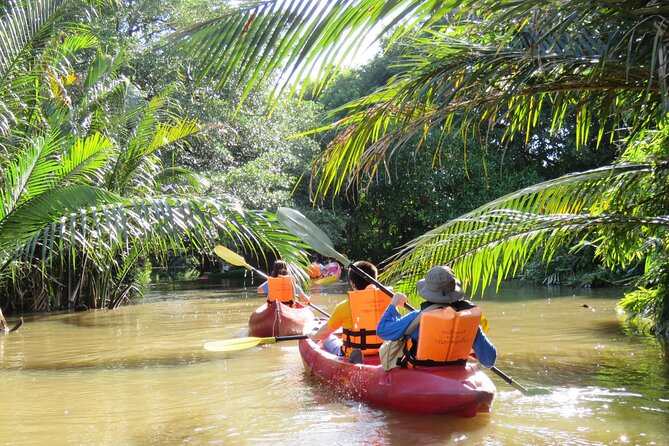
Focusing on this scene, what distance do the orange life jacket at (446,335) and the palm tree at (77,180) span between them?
249cm

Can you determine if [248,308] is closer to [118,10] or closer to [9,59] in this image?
[9,59]

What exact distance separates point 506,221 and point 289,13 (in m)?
3.62

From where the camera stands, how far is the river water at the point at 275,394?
17.8 feet

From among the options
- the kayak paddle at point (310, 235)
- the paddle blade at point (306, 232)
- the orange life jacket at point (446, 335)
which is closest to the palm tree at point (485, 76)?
the orange life jacket at point (446, 335)

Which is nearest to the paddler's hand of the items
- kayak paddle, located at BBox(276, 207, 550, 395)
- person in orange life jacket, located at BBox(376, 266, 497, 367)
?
person in orange life jacket, located at BBox(376, 266, 497, 367)

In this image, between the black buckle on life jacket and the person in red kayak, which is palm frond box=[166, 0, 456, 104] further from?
the black buckle on life jacket

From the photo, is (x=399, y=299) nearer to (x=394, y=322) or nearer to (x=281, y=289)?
(x=394, y=322)

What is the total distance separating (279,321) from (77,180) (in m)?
3.36

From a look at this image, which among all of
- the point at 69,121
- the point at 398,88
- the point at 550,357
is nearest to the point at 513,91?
the point at 398,88

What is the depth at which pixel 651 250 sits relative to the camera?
29.5ft

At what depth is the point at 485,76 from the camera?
12.9ft

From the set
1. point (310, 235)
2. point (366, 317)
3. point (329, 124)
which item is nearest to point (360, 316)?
point (366, 317)

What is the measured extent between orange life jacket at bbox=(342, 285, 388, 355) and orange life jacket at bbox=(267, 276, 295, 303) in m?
3.85

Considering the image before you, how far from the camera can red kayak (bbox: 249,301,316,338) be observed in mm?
10016
